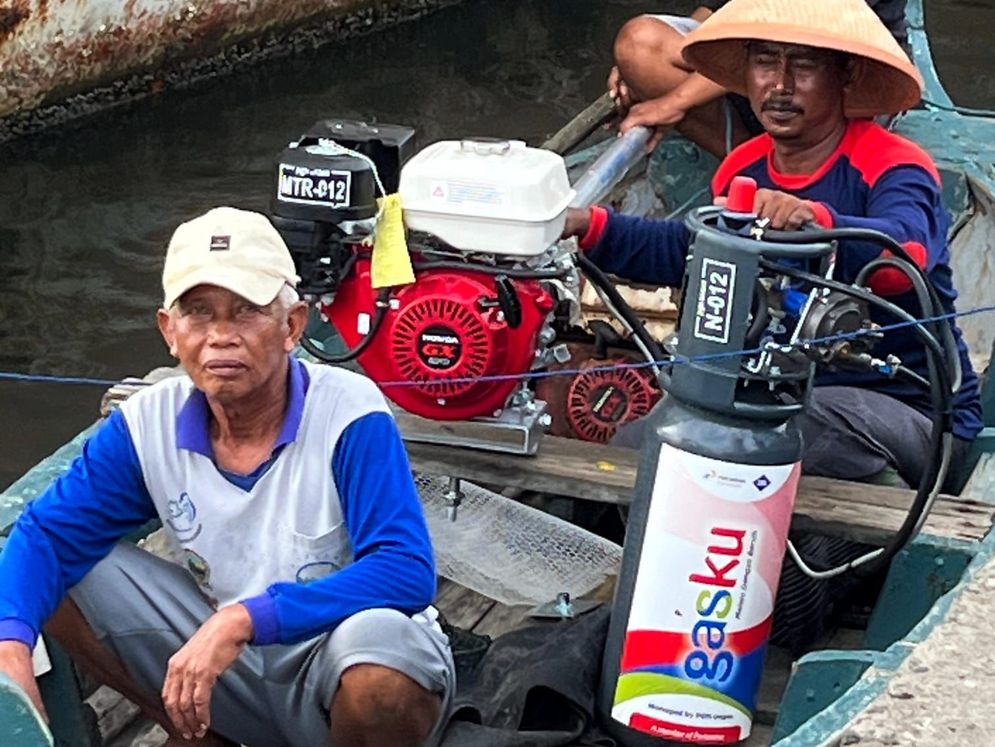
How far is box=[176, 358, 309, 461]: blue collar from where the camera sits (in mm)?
3064

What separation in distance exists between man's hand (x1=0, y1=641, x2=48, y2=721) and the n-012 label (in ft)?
4.01

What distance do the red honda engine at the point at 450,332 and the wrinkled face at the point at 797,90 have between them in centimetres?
69

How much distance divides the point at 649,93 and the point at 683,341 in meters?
2.69

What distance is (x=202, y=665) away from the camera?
283cm

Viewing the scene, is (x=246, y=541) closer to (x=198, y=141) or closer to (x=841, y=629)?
Answer: (x=841, y=629)

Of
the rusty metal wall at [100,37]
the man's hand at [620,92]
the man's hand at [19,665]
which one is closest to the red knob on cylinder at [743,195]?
the man's hand at [19,665]

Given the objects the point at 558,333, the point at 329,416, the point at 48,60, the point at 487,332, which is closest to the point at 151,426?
the point at 329,416

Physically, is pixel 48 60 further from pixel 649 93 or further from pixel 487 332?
pixel 487 332

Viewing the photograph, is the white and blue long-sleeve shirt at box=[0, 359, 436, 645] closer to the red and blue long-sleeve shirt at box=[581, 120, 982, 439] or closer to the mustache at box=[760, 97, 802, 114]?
the red and blue long-sleeve shirt at box=[581, 120, 982, 439]

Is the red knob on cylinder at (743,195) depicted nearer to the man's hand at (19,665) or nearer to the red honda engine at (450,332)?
the red honda engine at (450,332)

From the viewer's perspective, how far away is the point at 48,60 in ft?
33.0

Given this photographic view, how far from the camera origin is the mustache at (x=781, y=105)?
3.88 meters

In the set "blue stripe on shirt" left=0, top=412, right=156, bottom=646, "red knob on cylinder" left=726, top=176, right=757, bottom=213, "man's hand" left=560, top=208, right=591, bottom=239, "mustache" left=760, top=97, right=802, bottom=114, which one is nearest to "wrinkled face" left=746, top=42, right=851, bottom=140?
"mustache" left=760, top=97, right=802, bottom=114

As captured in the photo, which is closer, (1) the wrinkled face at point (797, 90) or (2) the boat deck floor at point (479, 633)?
(2) the boat deck floor at point (479, 633)
